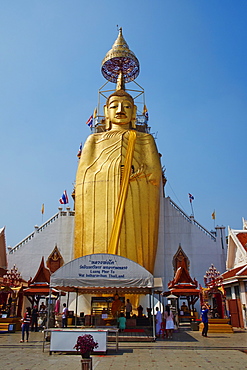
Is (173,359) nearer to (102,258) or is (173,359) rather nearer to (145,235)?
(102,258)

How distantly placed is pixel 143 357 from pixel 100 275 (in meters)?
3.21

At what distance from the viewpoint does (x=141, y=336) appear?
33.3 ft

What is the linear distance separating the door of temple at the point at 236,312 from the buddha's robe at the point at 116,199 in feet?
13.5

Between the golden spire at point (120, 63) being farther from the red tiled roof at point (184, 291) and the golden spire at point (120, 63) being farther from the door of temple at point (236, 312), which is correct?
the door of temple at point (236, 312)

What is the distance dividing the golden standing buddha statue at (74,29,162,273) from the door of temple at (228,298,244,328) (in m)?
4.12

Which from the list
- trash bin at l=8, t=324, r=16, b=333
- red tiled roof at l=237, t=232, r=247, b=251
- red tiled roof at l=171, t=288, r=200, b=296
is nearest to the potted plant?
trash bin at l=8, t=324, r=16, b=333

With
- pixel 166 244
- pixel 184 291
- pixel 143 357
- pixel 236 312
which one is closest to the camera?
pixel 143 357

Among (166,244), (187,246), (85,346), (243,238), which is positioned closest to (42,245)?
(166,244)

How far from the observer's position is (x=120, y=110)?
20.4 metres

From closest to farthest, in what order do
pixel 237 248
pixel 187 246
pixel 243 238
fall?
pixel 243 238 → pixel 237 248 → pixel 187 246

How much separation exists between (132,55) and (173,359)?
833 inches

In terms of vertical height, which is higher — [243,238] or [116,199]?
[116,199]

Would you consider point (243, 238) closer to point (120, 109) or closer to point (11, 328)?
point (120, 109)

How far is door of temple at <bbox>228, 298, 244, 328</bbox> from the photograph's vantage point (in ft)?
A: 45.9
